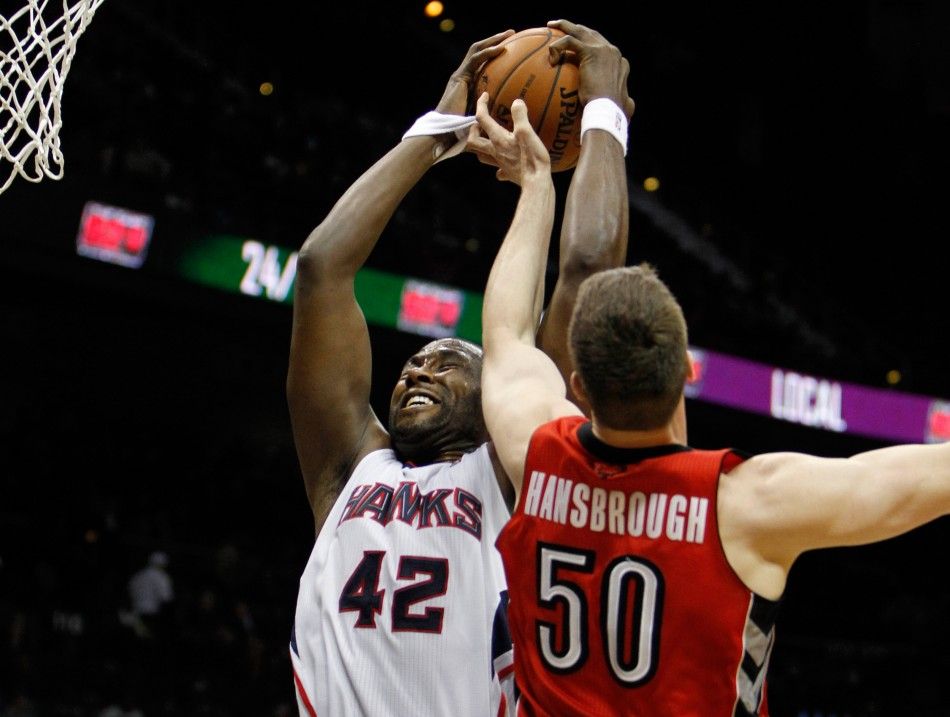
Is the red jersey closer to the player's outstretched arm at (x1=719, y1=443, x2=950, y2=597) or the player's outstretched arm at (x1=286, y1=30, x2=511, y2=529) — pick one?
the player's outstretched arm at (x1=719, y1=443, x2=950, y2=597)

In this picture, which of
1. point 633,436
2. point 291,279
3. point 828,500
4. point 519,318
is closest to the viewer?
point 828,500

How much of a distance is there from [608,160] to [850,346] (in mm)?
13694

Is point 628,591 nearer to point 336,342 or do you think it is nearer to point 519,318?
point 519,318

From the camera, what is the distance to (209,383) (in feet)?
44.2

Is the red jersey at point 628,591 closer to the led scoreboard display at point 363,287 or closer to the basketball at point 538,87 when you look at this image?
the basketball at point 538,87

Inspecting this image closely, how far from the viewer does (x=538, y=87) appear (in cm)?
290

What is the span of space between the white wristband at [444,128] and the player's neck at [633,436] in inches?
47.7

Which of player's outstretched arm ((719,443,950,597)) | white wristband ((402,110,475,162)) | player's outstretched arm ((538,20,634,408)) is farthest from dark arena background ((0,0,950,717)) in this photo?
player's outstretched arm ((719,443,950,597))

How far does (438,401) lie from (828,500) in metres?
1.31

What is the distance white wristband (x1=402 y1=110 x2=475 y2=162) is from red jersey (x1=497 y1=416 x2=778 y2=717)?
3.86 feet

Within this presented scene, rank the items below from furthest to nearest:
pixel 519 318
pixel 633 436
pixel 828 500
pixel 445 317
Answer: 1. pixel 445 317
2. pixel 519 318
3. pixel 633 436
4. pixel 828 500

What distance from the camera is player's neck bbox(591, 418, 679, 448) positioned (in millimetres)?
1914

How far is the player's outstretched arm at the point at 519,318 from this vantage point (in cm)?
210

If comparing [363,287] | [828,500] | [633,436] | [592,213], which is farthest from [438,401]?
[363,287]
